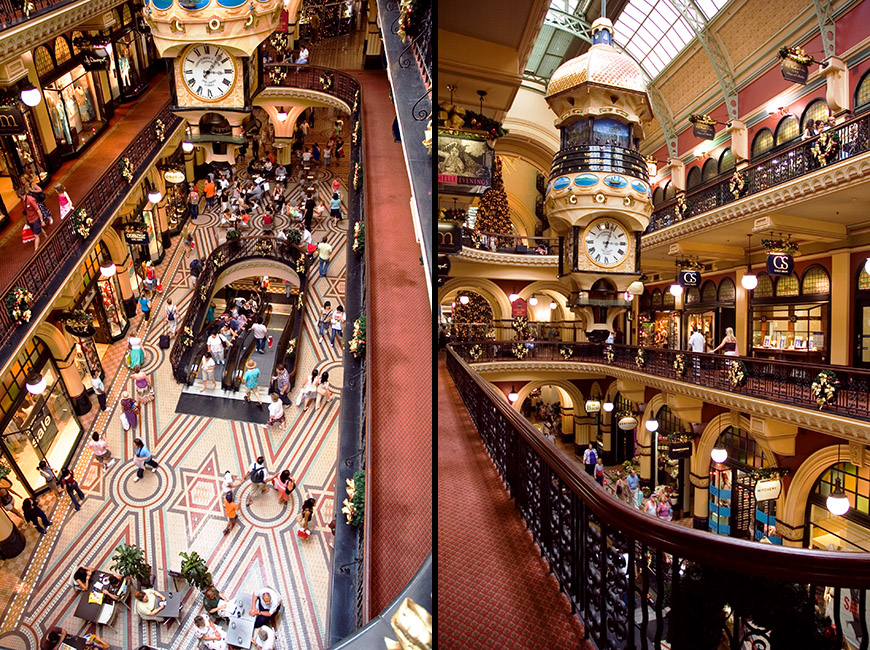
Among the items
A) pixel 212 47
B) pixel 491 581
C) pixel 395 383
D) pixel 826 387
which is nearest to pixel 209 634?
pixel 395 383

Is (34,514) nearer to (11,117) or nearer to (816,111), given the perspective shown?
(11,117)

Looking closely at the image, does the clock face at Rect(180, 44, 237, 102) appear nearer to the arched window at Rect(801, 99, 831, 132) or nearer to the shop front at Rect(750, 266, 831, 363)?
the arched window at Rect(801, 99, 831, 132)

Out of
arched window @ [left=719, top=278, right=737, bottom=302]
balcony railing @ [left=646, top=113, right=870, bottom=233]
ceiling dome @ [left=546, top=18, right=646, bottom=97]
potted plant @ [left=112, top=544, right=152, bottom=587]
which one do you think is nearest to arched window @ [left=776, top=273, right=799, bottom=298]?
arched window @ [left=719, top=278, right=737, bottom=302]

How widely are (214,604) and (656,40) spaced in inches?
283

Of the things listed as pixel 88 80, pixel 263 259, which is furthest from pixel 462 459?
pixel 88 80

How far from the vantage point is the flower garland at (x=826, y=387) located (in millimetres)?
3094

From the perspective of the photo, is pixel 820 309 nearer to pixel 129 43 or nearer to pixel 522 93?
pixel 522 93

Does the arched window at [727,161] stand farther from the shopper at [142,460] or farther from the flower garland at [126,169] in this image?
the flower garland at [126,169]

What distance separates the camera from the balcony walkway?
684 cm

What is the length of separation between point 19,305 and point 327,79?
8355 millimetres

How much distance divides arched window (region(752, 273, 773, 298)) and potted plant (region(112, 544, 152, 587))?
7282mm

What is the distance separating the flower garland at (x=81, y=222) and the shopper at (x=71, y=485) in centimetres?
346

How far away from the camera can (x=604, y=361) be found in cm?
627

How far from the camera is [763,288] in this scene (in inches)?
136
